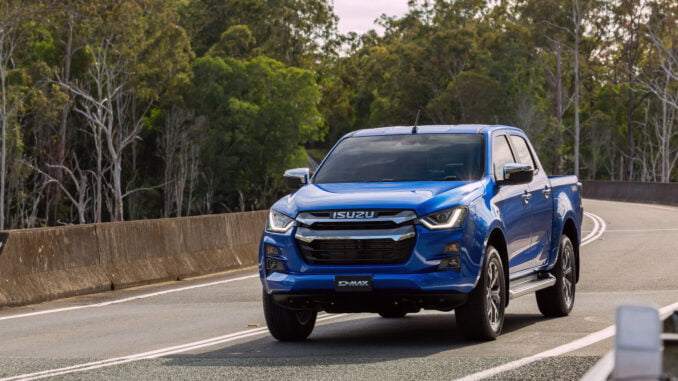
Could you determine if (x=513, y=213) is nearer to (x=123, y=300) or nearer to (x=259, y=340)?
(x=259, y=340)

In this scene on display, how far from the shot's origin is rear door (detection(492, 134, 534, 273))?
10461mm

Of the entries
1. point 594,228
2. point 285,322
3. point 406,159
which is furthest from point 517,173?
point 594,228

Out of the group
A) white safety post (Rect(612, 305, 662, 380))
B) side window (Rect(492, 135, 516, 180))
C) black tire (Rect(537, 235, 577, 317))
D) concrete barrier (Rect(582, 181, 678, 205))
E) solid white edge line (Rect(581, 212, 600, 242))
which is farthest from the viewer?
concrete barrier (Rect(582, 181, 678, 205))

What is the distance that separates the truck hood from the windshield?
12.4 inches

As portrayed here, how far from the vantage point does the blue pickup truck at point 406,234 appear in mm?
9383

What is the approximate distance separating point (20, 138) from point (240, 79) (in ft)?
55.4

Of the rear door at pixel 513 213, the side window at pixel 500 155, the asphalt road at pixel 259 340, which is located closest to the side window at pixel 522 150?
the side window at pixel 500 155

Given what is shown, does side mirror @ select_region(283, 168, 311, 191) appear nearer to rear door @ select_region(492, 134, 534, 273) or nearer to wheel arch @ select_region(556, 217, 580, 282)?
rear door @ select_region(492, 134, 534, 273)

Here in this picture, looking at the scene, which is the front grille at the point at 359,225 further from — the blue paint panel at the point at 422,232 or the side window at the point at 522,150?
the side window at the point at 522,150

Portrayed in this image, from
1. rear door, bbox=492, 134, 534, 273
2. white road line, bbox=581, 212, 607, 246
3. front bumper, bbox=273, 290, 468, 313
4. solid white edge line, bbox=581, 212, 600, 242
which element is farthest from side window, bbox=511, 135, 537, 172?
solid white edge line, bbox=581, 212, 600, 242

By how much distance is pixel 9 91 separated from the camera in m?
60.1

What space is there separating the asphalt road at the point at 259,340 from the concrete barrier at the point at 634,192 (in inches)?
1356

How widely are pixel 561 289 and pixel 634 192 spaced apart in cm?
4637

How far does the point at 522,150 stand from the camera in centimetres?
1217
